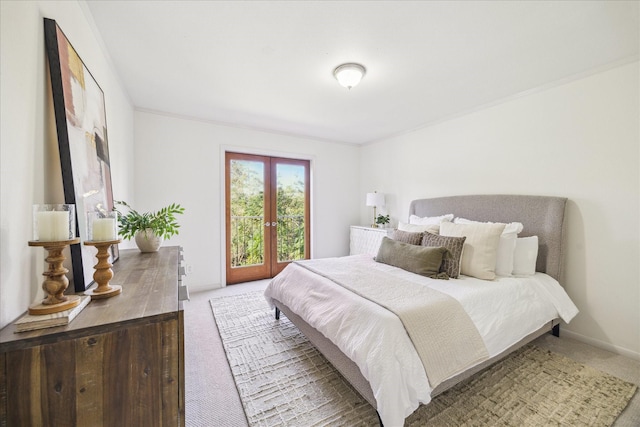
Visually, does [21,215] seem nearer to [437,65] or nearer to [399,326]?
[399,326]

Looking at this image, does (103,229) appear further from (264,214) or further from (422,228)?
(264,214)

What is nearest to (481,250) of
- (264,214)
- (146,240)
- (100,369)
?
(100,369)

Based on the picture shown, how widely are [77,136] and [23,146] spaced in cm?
36

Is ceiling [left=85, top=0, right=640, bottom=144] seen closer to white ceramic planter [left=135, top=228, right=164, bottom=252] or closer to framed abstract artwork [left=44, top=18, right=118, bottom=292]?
framed abstract artwork [left=44, top=18, right=118, bottom=292]

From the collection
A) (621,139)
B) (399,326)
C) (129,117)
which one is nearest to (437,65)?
(621,139)

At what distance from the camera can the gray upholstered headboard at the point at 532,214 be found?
Answer: 2379 millimetres

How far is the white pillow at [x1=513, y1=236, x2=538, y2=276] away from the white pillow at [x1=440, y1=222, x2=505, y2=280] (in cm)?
27

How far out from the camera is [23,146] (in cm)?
94

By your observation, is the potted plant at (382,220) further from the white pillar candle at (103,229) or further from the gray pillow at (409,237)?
the white pillar candle at (103,229)

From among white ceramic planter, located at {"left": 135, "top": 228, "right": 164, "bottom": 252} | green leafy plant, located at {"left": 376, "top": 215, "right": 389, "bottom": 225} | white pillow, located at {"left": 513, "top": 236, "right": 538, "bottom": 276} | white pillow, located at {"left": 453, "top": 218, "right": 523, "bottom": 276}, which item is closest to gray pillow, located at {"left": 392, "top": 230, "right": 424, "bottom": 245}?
white pillow, located at {"left": 453, "top": 218, "right": 523, "bottom": 276}

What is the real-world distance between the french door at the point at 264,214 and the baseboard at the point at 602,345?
347 centimetres

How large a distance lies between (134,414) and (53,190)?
3.33 ft

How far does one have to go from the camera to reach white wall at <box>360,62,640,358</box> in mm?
2104

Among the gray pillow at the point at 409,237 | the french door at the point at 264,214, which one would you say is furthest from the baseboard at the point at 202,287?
the gray pillow at the point at 409,237
